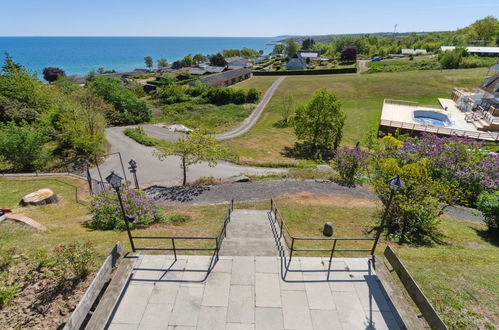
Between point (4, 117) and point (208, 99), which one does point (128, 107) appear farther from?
point (208, 99)

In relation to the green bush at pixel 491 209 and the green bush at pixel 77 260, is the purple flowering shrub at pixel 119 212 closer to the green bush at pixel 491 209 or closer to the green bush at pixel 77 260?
the green bush at pixel 77 260

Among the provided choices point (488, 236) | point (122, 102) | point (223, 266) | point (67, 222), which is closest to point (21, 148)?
point (67, 222)

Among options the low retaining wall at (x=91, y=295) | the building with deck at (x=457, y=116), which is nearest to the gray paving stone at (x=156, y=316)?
the low retaining wall at (x=91, y=295)

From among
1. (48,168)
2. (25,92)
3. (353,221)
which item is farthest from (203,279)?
(25,92)

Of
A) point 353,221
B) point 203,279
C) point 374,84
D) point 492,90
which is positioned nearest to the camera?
point 203,279

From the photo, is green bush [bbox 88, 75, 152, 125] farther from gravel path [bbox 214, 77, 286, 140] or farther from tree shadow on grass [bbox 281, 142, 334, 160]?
tree shadow on grass [bbox 281, 142, 334, 160]

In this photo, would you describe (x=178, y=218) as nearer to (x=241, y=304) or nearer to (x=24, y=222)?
(x=24, y=222)
